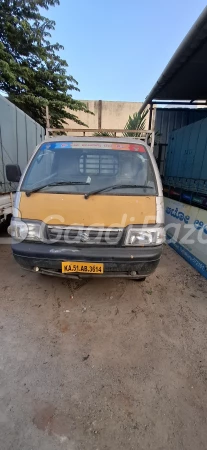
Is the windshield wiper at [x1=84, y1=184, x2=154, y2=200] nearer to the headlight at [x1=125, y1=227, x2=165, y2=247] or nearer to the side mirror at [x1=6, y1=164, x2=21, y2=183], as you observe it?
the headlight at [x1=125, y1=227, x2=165, y2=247]

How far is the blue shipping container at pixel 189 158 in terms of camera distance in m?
5.79

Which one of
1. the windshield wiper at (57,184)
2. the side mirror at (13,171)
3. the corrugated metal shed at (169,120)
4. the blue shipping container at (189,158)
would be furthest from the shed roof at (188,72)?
the side mirror at (13,171)

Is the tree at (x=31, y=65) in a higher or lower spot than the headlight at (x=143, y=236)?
higher

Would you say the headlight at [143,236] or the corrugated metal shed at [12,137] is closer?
the headlight at [143,236]

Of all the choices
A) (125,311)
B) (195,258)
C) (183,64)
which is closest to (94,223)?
(125,311)

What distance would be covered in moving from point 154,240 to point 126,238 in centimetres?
33

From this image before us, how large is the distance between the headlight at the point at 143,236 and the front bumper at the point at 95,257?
0.06 meters

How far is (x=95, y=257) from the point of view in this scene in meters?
2.38

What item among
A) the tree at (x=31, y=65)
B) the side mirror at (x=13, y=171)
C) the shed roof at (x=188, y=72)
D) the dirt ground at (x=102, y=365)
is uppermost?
the tree at (x=31, y=65)

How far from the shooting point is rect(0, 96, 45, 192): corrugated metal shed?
4.42 m

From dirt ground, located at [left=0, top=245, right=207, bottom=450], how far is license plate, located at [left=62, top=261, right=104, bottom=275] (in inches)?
23.0

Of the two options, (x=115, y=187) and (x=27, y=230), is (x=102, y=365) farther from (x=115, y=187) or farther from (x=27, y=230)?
(x=115, y=187)

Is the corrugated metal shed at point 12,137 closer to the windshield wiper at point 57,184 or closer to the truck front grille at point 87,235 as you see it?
the windshield wiper at point 57,184

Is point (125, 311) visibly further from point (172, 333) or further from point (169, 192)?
point (169, 192)
